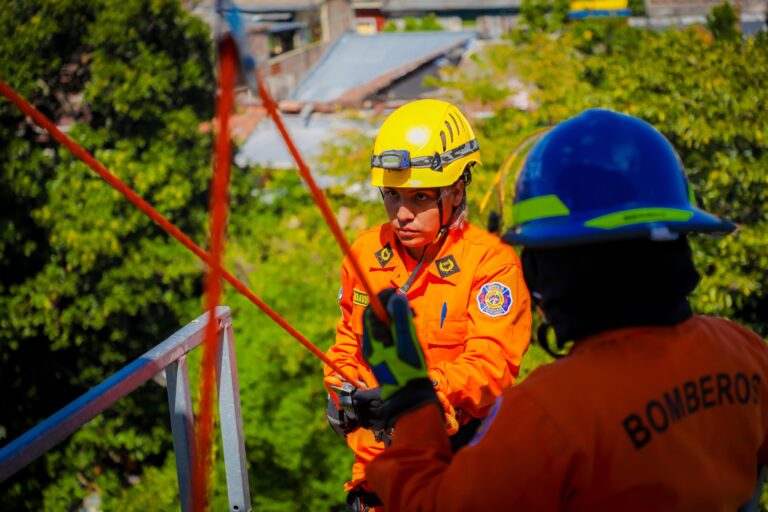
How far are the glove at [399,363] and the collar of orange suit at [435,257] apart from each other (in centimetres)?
138

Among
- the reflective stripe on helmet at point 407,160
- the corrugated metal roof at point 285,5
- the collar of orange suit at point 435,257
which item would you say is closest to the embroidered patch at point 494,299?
the collar of orange suit at point 435,257

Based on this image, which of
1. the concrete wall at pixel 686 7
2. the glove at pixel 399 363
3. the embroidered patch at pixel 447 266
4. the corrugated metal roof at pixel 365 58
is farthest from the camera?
the concrete wall at pixel 686 7

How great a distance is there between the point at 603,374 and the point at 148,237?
14315 mm

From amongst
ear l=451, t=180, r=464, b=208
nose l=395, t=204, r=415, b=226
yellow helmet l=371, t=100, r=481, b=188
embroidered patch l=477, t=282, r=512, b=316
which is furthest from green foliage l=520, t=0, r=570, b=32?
embroidered patch l=477, t=282, r=512, b=316

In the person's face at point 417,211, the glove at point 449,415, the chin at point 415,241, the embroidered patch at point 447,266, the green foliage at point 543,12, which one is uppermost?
the person's face at point 417,211

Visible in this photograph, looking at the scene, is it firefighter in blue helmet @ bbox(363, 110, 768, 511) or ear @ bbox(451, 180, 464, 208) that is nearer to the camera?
firefighter in blue helmet @ bbox(363, 110, 768, 511)

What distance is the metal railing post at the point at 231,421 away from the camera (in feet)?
11.1

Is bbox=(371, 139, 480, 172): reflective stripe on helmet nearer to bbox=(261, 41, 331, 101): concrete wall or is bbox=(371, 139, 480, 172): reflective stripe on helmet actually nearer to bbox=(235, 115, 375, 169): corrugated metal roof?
bbox=(235, 115, 375, 169): corrugated metal roof

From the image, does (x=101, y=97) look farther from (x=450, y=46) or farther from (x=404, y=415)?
(x=450, y=46)

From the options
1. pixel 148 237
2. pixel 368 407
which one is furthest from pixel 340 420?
pixel 148 237

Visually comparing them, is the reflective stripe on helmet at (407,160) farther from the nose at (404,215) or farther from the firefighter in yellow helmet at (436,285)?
the nose at (404,215)

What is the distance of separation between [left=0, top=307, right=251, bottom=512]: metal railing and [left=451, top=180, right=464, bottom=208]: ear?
970 mm

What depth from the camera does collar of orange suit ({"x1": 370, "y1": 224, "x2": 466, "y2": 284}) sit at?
3297mm

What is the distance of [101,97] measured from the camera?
1502 cm
